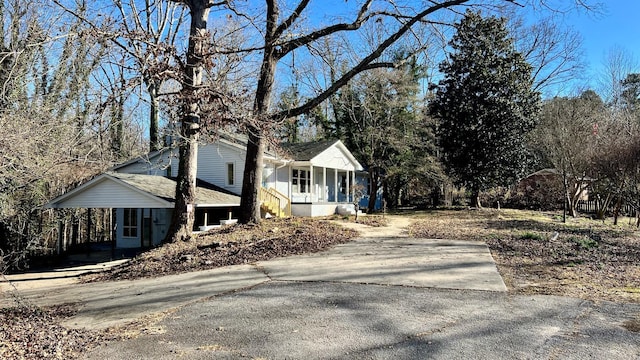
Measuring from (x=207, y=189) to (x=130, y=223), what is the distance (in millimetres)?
5079

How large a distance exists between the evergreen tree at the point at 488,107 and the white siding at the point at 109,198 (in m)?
17.4

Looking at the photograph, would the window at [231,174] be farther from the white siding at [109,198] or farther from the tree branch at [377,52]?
the tree branch at [377,52]

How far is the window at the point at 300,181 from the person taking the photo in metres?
25.4

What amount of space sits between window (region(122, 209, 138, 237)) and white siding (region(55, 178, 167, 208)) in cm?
383

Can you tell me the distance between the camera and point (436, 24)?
13.7m

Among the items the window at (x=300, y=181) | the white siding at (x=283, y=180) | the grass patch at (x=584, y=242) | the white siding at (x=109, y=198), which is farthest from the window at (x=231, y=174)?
the grass patch at (x=584, y=242)

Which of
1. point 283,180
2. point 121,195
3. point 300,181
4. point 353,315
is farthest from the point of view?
point 300,181

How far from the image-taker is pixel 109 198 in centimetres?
1798

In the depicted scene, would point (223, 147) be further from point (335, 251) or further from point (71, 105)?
point (335, 251)

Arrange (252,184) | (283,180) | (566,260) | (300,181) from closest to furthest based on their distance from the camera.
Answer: (566,260)
(252,184)
(283,180)
(300,181)

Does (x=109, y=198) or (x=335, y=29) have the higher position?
(x=335, y=29)

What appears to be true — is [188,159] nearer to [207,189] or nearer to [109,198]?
[109,198]

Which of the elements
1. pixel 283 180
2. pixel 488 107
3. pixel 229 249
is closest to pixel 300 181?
pixel 283 180

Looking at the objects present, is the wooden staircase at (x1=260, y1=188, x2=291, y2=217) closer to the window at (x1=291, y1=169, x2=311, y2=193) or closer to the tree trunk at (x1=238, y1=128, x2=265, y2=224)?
the window at (x1=291, y1=169, x2=311, y2=193)
